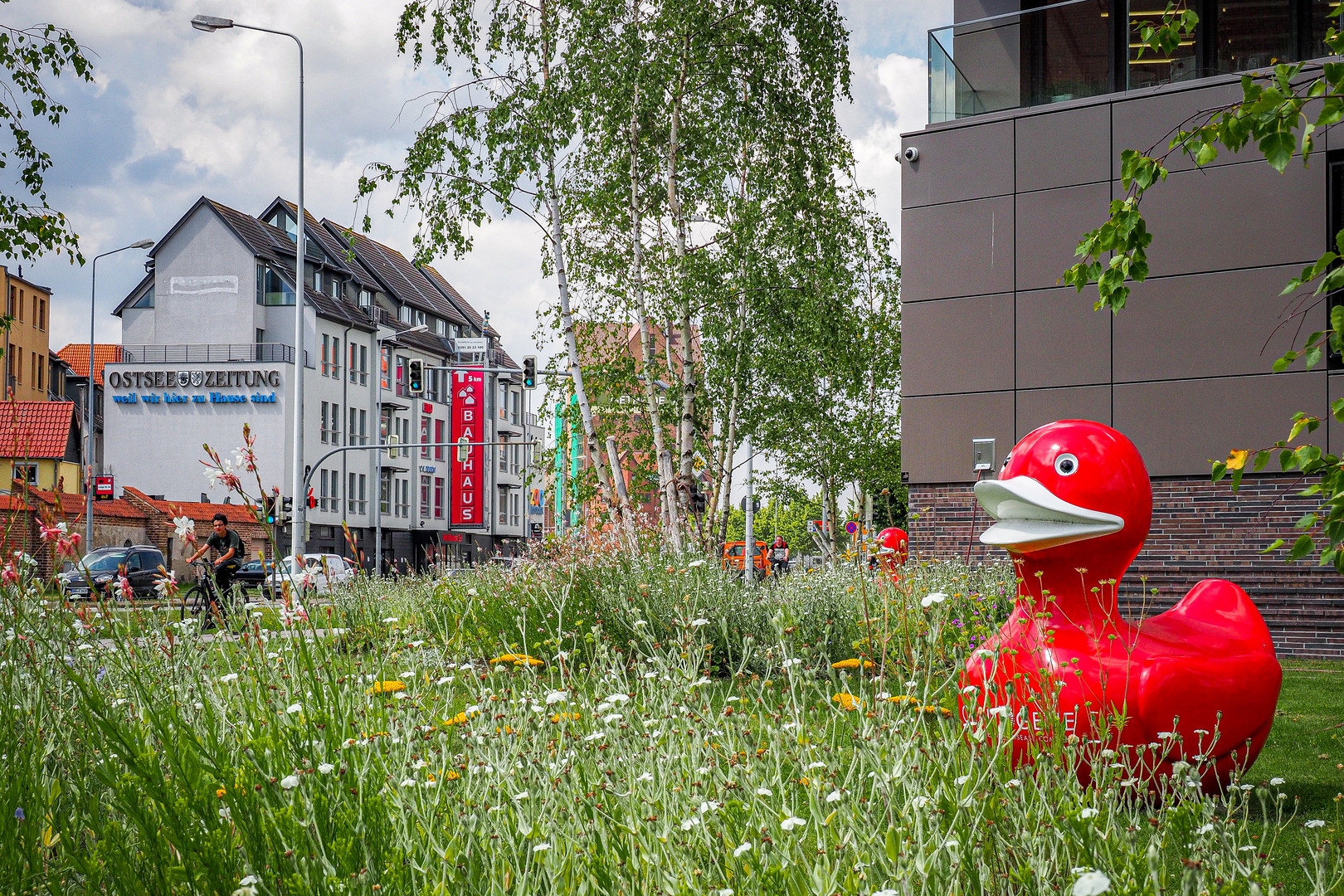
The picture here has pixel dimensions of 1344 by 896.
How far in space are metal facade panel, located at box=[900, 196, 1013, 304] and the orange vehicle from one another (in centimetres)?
447

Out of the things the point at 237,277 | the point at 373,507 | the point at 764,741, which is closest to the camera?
the point at 764,741

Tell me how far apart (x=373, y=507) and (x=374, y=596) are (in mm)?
43133

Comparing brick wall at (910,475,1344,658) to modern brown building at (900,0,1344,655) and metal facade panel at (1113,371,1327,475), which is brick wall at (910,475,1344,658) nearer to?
modern brown building at (900,0,1344,655)

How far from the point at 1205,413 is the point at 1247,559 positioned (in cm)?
185

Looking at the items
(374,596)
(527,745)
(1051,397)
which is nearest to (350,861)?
(527,745)

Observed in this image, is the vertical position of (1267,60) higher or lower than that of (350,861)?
higher

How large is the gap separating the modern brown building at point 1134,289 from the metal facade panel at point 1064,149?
0.02m

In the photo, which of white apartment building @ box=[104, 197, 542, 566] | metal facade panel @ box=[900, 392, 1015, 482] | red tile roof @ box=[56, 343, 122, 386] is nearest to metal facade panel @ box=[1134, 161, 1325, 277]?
metal facade panel @ box=[900, 392, 1015, 482]

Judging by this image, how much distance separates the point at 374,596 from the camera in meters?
12.0

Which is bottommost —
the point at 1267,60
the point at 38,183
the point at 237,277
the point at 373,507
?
the point at 373,507

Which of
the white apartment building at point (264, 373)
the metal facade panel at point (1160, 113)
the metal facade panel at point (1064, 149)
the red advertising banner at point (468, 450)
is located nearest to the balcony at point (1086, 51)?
the metal facade panel at point (1160, 113)

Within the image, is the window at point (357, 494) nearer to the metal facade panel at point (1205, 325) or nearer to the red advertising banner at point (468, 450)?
the red advertising banner at point (468, 450)

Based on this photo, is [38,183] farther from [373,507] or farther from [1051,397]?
[373,507]

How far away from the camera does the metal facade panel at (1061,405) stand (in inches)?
587
